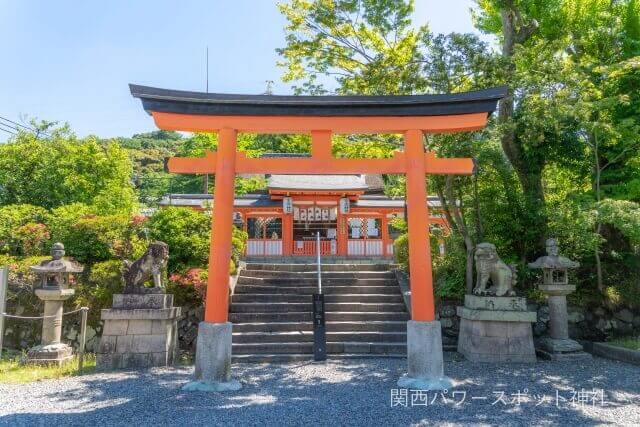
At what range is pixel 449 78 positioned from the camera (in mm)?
9094

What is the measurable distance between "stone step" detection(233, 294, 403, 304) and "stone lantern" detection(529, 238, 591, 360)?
3.20m

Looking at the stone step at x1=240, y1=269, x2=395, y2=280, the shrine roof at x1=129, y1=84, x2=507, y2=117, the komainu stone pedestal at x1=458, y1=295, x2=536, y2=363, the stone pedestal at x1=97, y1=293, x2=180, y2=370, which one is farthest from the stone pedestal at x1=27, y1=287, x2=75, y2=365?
the komainu stone pedestal at x1=458, y1=295, x2=536, y2=363

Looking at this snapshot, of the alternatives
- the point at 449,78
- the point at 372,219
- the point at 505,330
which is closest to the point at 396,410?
the point at 505,330

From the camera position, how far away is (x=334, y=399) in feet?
17.6

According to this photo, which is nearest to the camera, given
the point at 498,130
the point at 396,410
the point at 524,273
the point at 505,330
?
the point at 396,410

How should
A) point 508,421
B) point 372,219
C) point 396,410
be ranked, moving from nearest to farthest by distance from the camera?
point 508,421, point 396,410, point 372,219

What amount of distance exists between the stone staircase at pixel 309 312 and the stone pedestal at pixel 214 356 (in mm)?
2013

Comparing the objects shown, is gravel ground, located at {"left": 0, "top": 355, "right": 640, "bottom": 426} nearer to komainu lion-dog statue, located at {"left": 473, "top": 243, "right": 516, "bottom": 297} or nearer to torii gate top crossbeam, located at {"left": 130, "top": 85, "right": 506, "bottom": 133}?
komainu lion-dog statue, located at {"left": 473, "top": 243, "right": 516, "bottom": 297}

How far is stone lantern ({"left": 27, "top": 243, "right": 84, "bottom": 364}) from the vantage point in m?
7.43

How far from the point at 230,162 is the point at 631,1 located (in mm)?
12217

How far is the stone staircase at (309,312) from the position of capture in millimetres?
8297

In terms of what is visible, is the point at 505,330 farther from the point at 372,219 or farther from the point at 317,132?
the point at 372,219

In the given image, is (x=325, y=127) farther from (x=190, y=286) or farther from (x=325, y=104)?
(x=190, y=286)

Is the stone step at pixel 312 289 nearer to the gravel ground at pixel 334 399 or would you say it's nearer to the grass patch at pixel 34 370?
the gravel ground at pixel 334 399
